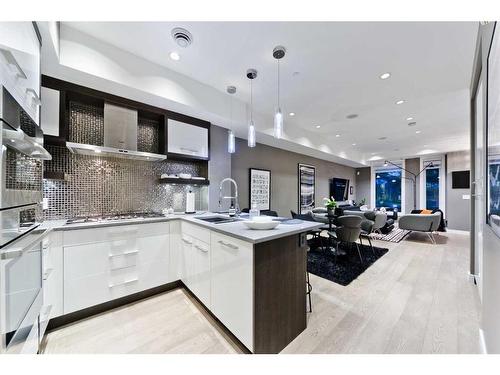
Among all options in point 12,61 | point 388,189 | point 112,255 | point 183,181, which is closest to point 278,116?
point 183,181

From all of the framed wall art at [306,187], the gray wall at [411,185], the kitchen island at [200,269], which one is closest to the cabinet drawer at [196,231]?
the kitchen island at [200,269]

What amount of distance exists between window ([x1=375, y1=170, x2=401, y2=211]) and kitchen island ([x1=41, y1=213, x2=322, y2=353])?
810cm

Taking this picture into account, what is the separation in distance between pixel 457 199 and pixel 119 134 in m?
9.32

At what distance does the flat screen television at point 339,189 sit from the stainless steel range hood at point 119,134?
255 inches

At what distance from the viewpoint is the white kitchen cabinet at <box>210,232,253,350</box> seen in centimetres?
131

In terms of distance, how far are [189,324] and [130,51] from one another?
2.90m

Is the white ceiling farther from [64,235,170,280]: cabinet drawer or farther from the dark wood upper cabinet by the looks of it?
[64,235,170,280]: cabinet drawer

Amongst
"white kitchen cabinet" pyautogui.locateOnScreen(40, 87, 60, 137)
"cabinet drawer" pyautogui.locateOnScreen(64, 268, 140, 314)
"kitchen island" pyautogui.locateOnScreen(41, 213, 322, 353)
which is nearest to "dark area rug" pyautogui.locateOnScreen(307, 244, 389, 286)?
"kitchen island" pyautogui.locateOnScreen(41, 213, 322, 353)

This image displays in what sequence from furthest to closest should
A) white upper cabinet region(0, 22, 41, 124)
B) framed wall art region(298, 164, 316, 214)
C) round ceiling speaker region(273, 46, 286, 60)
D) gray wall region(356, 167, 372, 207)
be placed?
gray wall region(356, 167, 372, 207) < framed wall art region(298, 164, 316, 214) < round ceiling speaker region(273, 46, 286, 60) < white upper cabinet region(0, 22, 41, 124)

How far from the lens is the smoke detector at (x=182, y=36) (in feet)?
5.98

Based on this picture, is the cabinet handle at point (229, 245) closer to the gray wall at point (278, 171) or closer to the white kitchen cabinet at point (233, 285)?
the white kitchen cabinet at point (233, 285)

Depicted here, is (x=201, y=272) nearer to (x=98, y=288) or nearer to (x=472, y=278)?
(x=98, y=288)

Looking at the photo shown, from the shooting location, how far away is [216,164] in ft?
10.6

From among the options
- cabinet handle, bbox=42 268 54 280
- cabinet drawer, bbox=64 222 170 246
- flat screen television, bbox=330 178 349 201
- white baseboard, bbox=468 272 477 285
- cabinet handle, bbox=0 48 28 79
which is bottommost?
white baseboard, bbox=468 272 477 285
